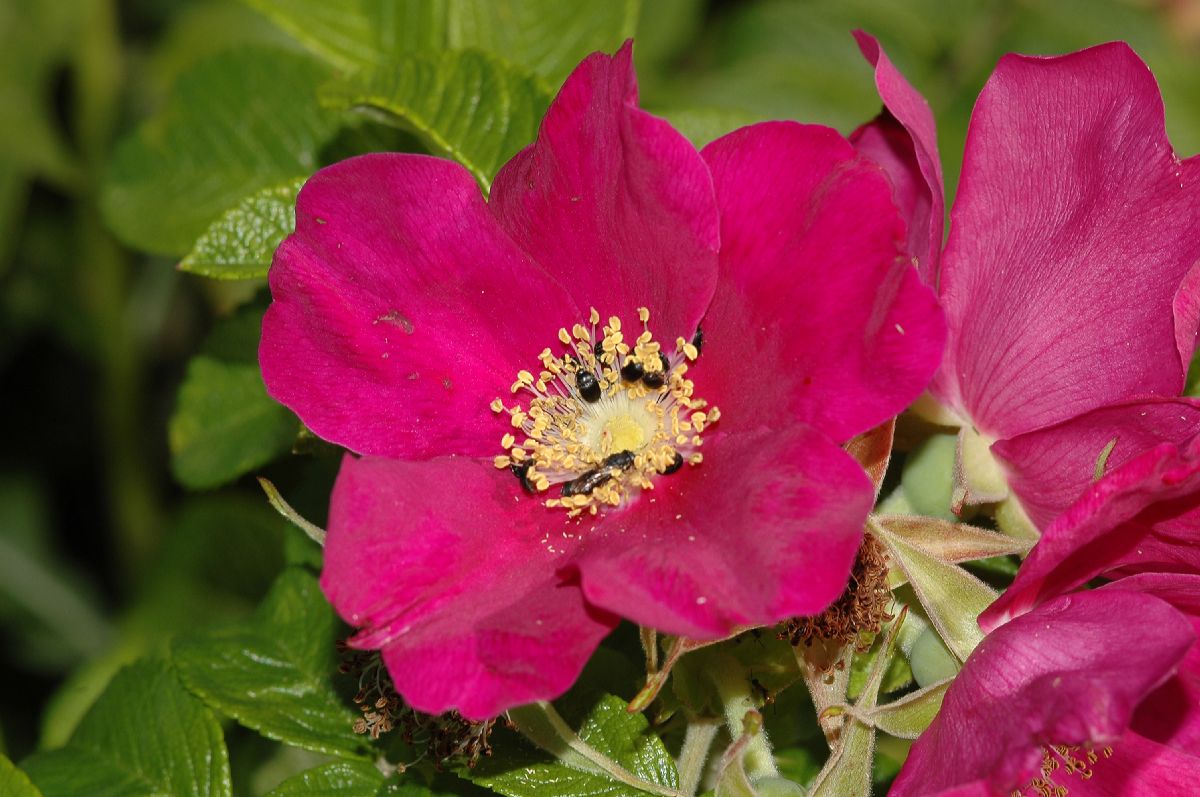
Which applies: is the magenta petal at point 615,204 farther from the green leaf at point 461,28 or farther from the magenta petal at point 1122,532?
the green leaf at point 461,28

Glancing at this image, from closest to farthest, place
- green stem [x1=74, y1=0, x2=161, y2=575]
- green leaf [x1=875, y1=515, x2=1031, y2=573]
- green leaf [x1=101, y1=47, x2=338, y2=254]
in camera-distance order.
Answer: green leaf [x1=875, y1=515, x2=1031, y2=573] → green leaf [x1=101, y1=47, x2=338, y2=254] → green stem [x1=74, y1=0, x2=161, y2=575]

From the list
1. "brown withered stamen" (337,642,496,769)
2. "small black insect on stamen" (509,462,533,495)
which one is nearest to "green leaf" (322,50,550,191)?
"small black insect on stamen" (509,462,533,495)

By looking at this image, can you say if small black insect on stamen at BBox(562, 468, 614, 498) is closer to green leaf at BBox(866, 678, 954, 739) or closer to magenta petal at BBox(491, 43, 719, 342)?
magenta petal at BBox(491, 43, 719, 342)

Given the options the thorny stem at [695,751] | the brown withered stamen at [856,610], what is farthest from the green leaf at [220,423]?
the brown withered stamen at [856,610]

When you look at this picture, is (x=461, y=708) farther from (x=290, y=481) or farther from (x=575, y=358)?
(x=290, y=481)

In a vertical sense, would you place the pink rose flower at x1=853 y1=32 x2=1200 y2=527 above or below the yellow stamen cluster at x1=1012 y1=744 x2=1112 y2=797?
above

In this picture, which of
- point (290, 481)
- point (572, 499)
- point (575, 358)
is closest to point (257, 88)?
point (290, 481)

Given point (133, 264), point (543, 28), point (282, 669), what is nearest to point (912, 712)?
point (282, 669)
